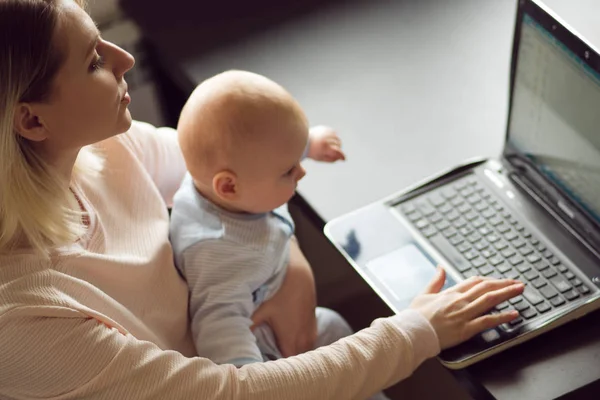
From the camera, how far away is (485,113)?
1.43 m

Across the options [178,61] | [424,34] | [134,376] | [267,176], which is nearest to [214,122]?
[267,176]

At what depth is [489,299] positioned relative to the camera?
44.6 inches

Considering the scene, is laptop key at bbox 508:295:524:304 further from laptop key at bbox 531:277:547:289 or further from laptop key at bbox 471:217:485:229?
laptop key at bbox 471:217:485:229

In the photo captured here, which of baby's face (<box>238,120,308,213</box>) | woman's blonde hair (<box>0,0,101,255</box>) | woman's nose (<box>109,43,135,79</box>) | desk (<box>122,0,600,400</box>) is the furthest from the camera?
desk (<box>122,0,600,400</box>)

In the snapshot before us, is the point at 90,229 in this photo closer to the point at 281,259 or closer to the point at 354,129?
the point at 281,259

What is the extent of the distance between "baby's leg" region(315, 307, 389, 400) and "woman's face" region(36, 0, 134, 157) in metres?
0.48

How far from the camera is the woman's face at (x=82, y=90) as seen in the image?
99 centimetres

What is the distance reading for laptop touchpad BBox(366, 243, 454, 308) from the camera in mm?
1220

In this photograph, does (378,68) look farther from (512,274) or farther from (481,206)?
(512,274)

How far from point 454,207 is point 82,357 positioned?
57cm

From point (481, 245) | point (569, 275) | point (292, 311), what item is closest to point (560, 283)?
point (569, 275)

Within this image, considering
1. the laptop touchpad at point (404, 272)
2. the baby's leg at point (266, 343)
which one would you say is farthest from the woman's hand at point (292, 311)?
the laptop touchpad at point (404, 272)

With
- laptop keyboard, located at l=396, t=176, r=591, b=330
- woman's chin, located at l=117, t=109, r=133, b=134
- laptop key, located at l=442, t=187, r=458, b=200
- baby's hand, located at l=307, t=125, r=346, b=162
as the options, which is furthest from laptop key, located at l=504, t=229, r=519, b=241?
woman's chin, located at l=117, t=109, r=133, b=134

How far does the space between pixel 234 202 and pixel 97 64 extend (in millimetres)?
282
